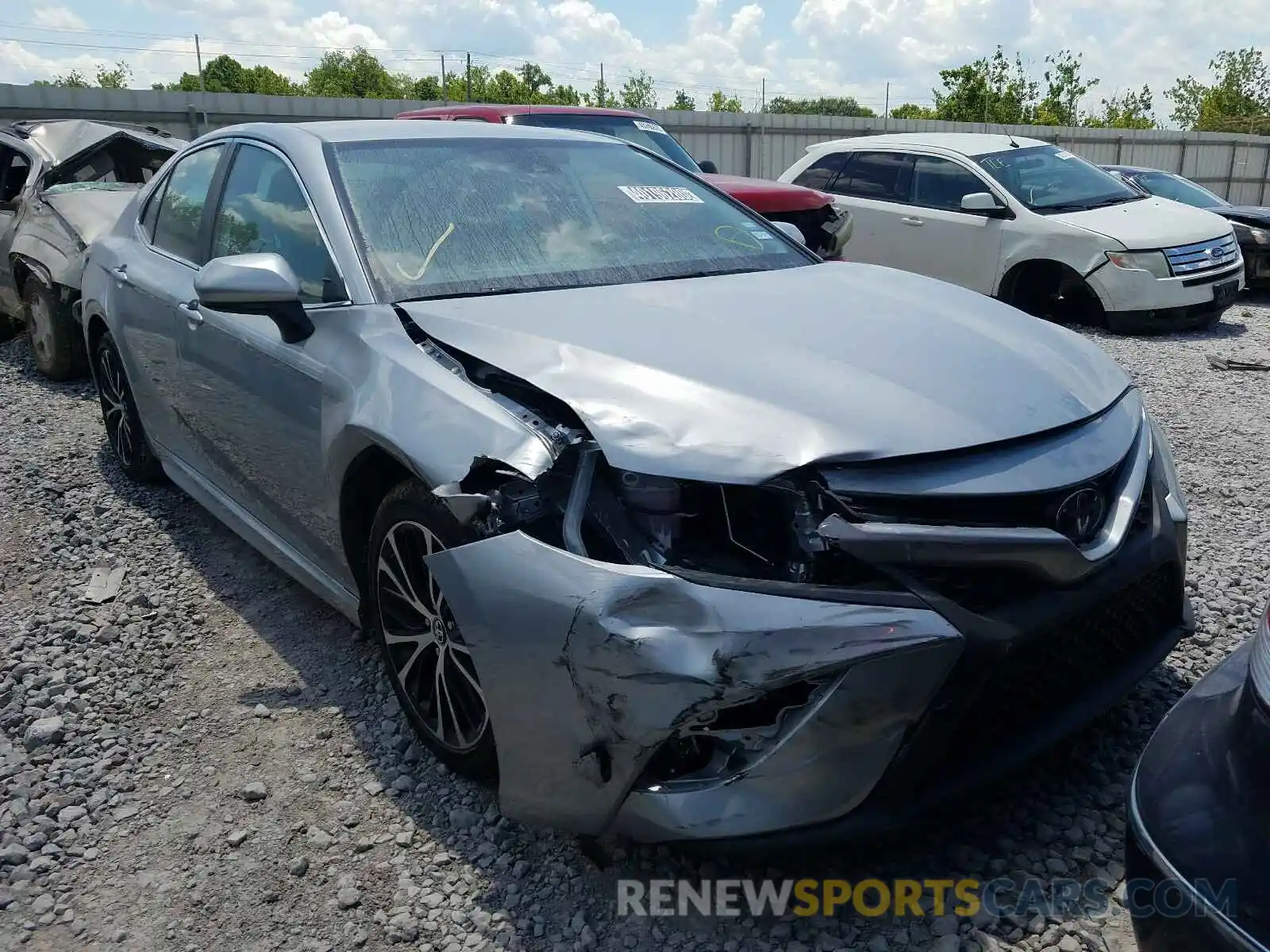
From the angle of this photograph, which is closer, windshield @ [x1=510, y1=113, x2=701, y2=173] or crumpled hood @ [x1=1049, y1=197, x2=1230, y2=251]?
crumpled hood @ [x1=1049, y1=197, x2=1230, y2=251]

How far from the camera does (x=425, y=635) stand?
271cm

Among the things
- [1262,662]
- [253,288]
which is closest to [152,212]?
[253,288]

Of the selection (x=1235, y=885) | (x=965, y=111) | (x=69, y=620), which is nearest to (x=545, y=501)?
(x=1235, y=885)

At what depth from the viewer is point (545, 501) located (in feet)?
7.43

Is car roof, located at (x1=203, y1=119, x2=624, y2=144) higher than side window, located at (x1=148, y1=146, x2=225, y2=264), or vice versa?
car roof, located at (x1=203, y1=119, x2=624, y2=144)

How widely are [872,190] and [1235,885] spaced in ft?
29.9

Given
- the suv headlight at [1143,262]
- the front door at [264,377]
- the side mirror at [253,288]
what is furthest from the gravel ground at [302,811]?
the suv headlight at [1143,262]

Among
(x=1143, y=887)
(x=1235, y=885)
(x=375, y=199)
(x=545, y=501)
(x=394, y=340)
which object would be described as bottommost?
(x=1143, y=887)

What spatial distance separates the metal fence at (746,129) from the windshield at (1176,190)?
7881 millimetres

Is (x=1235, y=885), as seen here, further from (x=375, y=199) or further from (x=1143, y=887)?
(x=375, y=199)

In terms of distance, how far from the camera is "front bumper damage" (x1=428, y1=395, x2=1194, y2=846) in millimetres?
1983

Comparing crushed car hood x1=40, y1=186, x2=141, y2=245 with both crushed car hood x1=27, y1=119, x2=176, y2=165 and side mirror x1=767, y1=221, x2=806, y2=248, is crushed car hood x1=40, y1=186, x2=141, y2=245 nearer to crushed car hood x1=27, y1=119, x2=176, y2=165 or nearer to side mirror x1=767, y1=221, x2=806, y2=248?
crushed car hood x1=27, y1=119, x2=176, y2=165

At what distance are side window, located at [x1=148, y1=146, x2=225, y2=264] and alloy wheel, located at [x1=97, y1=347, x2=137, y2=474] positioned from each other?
2.30ft

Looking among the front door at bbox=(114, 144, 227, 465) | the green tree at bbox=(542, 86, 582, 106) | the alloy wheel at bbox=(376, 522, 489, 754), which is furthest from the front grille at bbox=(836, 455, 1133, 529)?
the green tree at bbox=(542, 86, 582, 106)
